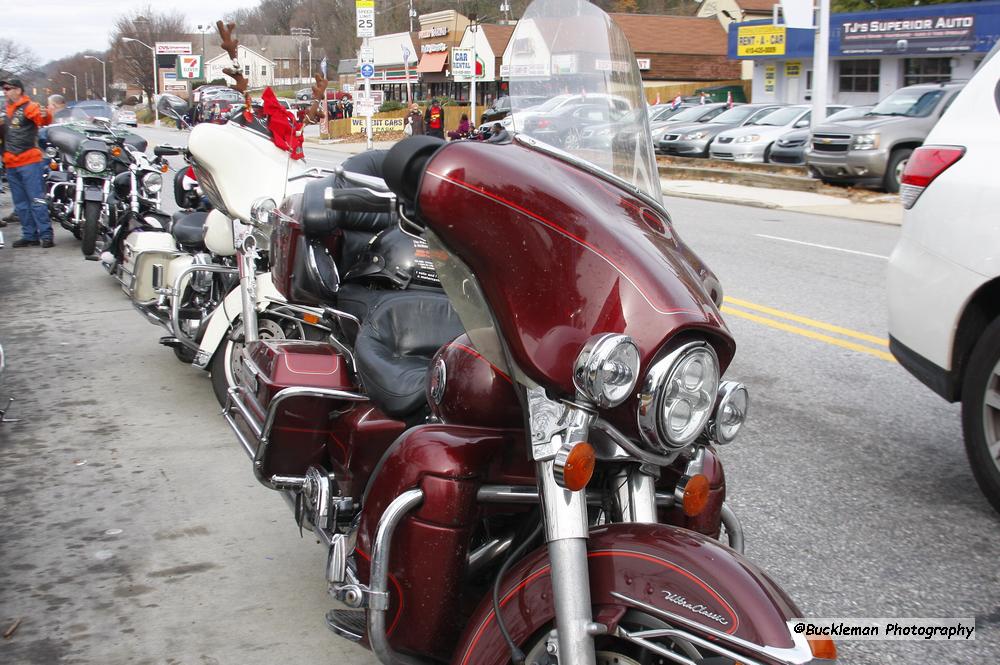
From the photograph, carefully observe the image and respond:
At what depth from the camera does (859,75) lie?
126ft

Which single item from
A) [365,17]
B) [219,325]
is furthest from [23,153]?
[365,17]

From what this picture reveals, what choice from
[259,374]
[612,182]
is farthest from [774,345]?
[612,182]

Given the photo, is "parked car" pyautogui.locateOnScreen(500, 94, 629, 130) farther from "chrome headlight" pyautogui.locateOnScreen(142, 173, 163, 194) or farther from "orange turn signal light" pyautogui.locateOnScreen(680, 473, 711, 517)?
"chrome headlight" pyautogui.locateOnScreen(142, 173, 163, 194)

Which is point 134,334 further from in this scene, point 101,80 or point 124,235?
point 101,80

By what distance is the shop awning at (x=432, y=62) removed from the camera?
2591 inches

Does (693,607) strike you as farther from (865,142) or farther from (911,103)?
(911,103)

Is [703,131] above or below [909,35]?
below

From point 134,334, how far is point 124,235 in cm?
141

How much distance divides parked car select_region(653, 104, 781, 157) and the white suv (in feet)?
67.9

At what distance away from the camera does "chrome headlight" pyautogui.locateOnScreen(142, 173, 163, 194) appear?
10.6 meters

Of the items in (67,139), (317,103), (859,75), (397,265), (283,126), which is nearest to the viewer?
(397,265)

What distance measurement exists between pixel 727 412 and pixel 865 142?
56.2ft

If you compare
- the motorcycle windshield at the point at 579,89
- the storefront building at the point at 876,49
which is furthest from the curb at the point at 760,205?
the storefront building at the point at 876,49

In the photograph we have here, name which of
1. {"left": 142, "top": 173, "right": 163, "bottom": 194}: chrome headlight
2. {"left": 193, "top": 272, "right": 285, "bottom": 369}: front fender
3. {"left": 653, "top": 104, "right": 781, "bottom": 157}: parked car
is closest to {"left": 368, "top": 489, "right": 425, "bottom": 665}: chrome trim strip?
{"left": 193, "top": 272, "right": 285, "bottom": 369}: front fender
